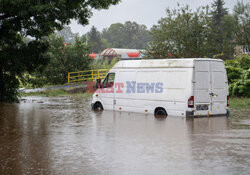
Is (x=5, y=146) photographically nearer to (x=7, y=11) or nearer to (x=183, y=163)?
(x=183, y=163)

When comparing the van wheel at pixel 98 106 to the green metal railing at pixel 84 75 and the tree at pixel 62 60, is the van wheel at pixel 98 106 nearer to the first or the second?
the green metal railing at pixel 84 75

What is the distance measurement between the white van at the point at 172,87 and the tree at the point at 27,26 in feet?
13.9

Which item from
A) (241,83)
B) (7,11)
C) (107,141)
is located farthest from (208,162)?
(241,83)

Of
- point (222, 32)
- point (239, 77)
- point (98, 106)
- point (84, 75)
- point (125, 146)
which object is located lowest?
point (125, 146)

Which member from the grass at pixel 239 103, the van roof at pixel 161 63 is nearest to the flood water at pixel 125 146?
the van roof at pixel 161 63

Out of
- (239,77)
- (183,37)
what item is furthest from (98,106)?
(183,37)

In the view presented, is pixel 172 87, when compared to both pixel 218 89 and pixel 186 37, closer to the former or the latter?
pixel 218 89

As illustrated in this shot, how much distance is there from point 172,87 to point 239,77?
1079 centimetres

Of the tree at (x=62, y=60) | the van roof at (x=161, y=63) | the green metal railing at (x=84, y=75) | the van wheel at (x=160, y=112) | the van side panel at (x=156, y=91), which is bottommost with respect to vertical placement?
the van wheel at (x=160, y=112)

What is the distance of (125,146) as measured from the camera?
370 inches

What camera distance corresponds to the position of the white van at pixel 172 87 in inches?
569

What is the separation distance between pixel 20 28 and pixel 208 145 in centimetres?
1322

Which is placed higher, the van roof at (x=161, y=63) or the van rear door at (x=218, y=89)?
the van roof at (x=161, y=63)

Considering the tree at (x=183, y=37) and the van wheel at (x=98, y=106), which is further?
the tree at (x=183, y=37)
